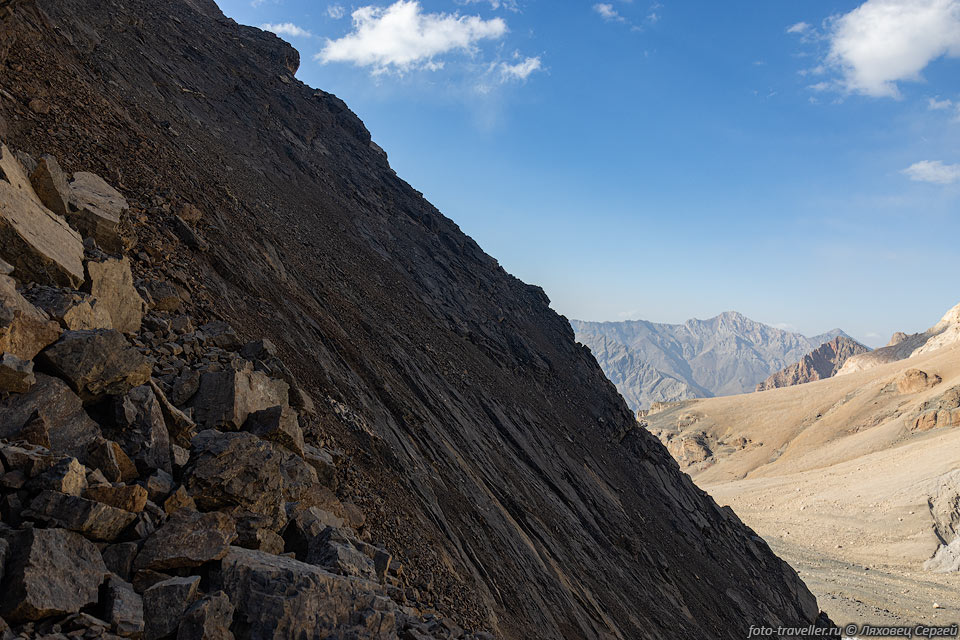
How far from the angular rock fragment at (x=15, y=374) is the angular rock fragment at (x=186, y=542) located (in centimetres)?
225

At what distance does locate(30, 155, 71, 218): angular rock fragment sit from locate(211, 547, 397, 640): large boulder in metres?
6.79

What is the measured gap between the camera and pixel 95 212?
31.4 feet

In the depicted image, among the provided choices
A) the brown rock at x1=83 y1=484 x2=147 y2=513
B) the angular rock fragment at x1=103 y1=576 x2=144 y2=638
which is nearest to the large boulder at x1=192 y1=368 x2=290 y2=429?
the brown rock at x1=83 y1=484 x2=147 y2=513

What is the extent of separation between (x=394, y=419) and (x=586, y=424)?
16.0 m

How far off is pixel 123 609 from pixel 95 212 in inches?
301

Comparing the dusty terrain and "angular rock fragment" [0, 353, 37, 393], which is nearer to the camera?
"angular rock fragment" [0, 353, 37, 393]

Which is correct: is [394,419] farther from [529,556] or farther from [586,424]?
[586,424]

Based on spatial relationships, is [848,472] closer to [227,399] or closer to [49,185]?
[227,399]

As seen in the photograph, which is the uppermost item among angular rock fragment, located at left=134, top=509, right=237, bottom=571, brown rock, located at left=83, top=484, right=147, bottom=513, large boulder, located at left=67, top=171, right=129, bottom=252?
large boulder, located at left=67, top=171, right=129, bottom=252

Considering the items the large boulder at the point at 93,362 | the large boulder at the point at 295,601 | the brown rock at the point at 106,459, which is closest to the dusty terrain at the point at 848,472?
the large boulder at the point at 295,601

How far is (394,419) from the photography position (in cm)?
1555

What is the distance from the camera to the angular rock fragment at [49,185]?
8566mm

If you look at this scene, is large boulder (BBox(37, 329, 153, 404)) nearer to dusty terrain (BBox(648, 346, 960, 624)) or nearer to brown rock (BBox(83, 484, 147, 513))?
brown rock (BBox(83, 484, 147, 513))

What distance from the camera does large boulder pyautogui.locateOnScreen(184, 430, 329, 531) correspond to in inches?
264
